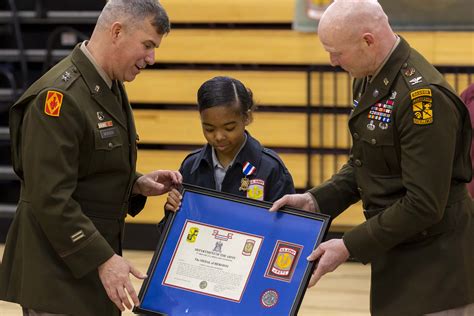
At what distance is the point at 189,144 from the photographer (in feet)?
22.3

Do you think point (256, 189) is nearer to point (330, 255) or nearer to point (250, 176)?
point (250, 176)

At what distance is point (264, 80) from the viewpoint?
663 centimetres

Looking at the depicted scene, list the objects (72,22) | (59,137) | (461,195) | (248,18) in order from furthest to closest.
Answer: (72,22), (248,18), (461,195), (59,137)

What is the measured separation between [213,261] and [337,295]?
2923 millimetres

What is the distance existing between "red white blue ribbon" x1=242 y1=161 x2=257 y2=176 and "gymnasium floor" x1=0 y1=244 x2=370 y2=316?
7.02 ft

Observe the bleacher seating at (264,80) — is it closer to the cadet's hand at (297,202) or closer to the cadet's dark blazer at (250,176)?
the cadet's dark blazer at (250,176)

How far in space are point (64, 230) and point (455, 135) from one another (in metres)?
1.16

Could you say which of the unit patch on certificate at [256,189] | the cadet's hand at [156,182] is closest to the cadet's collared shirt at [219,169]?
the unit patch on certificate at [256,189]

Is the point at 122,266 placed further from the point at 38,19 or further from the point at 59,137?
the point at 38,19

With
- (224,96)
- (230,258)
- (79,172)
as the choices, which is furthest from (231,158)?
(79,172)

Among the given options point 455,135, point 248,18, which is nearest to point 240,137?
point 455,135

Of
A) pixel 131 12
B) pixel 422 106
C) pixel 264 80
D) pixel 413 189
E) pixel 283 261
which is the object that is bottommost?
pixel 264 80

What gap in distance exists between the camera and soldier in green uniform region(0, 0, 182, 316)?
2.56 metres

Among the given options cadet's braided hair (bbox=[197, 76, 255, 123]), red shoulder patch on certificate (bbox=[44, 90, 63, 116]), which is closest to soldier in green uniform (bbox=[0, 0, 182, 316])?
red shoulder patch on certificate (bbox=[44, 90, 63, 116])
